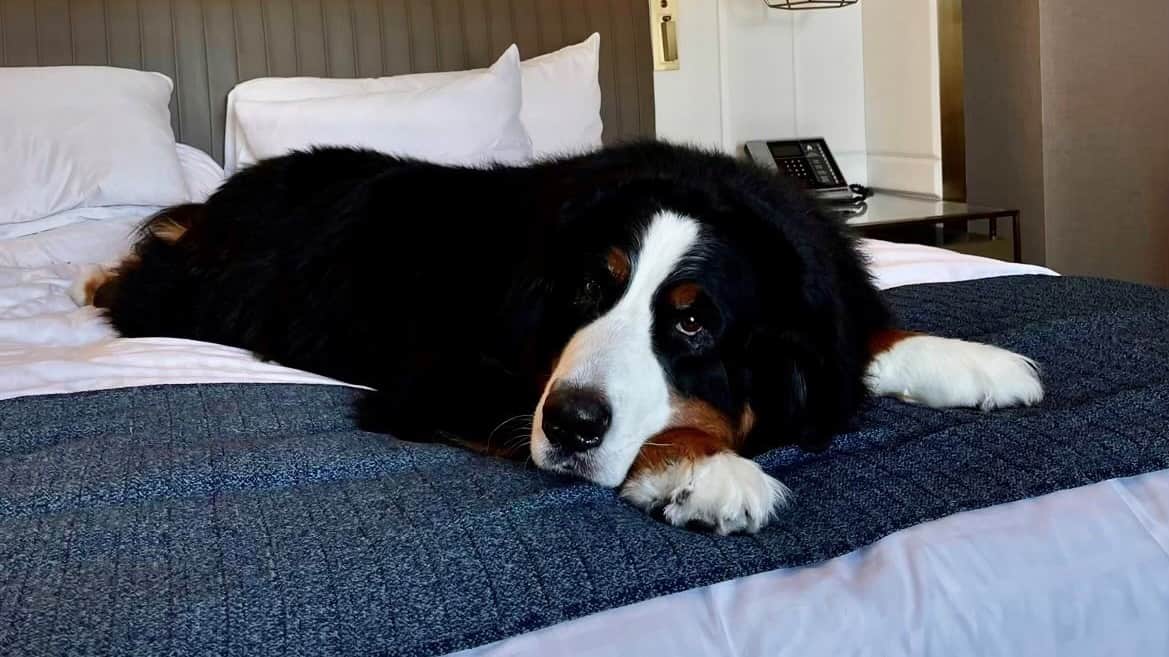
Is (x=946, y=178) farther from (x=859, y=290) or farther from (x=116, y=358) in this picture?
(x=116, y=358)

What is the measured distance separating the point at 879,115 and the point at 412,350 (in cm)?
309

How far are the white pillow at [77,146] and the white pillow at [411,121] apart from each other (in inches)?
10.3

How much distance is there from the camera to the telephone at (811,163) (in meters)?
3.83

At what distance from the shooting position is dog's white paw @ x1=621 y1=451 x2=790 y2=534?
1029 millimetres

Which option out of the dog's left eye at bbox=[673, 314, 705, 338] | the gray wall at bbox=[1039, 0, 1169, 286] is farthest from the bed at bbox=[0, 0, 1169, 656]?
the gray wall at bbox=[1039, 0, 1169, 286]

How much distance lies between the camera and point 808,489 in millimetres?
1130

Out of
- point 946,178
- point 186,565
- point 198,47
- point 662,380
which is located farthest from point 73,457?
point 946,178

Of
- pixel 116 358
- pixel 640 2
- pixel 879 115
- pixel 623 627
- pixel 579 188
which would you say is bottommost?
pixel 623 627

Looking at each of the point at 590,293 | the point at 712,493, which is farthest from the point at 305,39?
the point at 712,493

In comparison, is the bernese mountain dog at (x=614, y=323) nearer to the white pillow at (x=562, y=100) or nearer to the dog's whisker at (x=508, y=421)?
the dog's whisker at (x=508, y=421)

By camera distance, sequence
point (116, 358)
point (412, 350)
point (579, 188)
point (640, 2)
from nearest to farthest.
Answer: point (579, 188) < point (412, 350) < point (116, 358) < point (640, 2)

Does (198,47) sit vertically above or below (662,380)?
above

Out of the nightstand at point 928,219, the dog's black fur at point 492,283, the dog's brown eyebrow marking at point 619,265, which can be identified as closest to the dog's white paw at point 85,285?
the dog's black fur at point 492,283

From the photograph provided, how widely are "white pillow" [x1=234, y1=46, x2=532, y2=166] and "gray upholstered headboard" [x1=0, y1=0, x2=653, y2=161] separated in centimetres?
24
